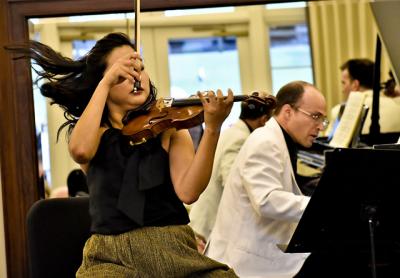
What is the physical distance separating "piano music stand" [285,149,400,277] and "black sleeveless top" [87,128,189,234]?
0.40m

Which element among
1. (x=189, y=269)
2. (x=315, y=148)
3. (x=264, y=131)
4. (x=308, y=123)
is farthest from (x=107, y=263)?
(x=315, y=148)

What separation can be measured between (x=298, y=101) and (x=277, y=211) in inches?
23.2

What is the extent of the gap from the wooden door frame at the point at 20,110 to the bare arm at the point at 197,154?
1.08 metres

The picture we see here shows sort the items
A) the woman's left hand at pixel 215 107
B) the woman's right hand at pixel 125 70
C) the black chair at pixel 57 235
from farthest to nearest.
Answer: the black chair at pixel 57 235 < the woman's right hand at pixel 125 70 < the woman's left hand at pixel 215 107

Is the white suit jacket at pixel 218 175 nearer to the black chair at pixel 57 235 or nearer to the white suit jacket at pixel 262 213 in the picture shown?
the white suit jacket at pixel 262 213

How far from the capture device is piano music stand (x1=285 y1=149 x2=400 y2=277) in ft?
6.99

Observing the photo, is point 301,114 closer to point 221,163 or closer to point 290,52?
point 221,163

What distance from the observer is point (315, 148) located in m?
4.63

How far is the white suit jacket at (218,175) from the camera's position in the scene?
386 centimetres

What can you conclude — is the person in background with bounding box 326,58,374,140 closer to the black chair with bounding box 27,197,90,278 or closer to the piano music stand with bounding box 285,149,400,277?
the piano music stand with bounding box 285,149,400,277

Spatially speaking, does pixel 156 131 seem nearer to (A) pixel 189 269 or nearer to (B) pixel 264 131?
(A) pixel 189 269

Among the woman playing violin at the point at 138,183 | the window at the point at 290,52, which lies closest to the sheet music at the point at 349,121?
the woman playing violin at the point at 138,183

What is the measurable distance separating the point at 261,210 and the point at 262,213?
0.01 metres

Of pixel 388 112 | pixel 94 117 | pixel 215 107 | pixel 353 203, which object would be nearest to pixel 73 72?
pixel 94 117
